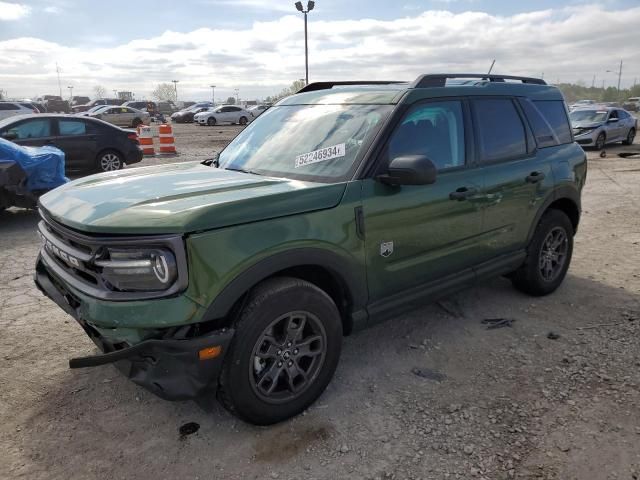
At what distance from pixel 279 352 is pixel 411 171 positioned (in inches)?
50.9

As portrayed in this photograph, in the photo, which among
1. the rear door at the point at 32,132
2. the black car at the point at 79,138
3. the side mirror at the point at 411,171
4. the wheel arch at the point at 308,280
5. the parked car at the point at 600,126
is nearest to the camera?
the wheel arch at the point at 308,280

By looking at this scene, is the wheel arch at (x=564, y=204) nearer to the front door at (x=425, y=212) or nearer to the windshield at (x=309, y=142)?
the front door at (x=425, y=212)

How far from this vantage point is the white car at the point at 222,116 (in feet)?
120

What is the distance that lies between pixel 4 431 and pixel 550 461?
9.80 ft

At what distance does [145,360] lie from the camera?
2.51 metres

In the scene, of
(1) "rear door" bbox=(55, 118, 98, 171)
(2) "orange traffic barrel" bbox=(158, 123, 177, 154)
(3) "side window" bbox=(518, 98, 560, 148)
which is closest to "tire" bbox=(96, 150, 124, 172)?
(1) "rear door" bbox=(55, 118, 98, 171)

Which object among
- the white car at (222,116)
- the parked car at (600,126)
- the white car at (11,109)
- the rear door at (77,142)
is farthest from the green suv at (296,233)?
the white car at (222,116)

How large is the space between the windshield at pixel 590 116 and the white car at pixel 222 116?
23046 mm

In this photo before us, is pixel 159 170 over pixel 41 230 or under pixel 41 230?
over

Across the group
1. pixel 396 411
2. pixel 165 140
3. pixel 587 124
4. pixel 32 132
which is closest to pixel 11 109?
pixel 165 140

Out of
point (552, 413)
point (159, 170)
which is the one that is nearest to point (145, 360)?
point (159, 170)

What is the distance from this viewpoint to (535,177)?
14.4 ft

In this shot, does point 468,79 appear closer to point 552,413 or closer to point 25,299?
point 552,413

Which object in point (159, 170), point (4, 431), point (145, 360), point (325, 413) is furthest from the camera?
point (159, 170)
